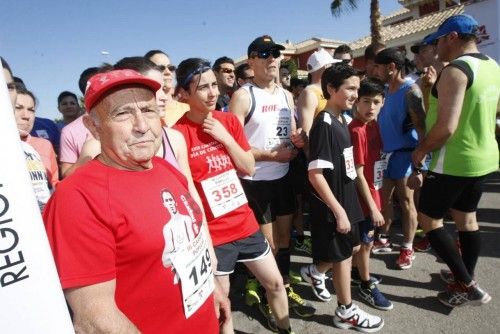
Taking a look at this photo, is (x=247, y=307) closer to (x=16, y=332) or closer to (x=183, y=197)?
(x=183, y=197)

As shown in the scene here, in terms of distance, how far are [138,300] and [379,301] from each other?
2453 mm

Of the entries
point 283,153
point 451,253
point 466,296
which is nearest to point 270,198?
point 283,153

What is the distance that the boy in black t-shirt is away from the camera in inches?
96.2

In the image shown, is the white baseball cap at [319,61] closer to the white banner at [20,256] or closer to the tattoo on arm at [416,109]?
the tattoo on arm at [416,109]

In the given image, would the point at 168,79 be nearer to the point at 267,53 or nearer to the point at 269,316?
the point at 267,53

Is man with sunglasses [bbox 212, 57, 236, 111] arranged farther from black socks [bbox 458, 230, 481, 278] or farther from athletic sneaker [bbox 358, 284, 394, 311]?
black socks [bbox 458, 230, 481, 278]

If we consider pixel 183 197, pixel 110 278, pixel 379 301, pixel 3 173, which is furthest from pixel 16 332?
pixel 379 301

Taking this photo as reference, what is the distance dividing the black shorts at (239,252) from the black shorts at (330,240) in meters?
0.42

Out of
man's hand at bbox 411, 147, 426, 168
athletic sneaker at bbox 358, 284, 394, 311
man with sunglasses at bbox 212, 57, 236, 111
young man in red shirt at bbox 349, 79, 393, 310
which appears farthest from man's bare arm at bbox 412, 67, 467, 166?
man with sunglasses at bbox 212, 57, 236, 111

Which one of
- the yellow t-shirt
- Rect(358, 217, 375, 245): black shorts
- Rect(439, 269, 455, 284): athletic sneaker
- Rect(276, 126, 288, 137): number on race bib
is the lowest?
Rect(439, 269, 455, 284): athletic sneaker

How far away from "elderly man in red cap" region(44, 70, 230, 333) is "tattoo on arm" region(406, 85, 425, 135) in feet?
9.82

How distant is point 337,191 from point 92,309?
6.19ft

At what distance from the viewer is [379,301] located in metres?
3.00

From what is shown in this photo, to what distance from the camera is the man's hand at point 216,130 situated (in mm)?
2268
